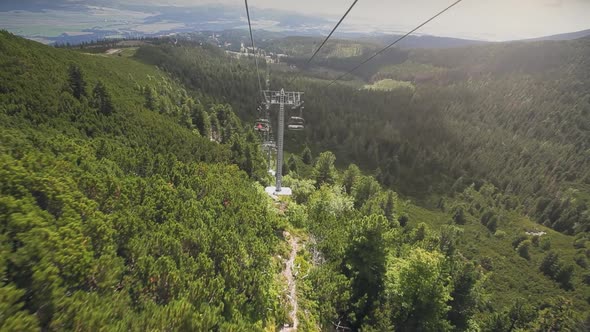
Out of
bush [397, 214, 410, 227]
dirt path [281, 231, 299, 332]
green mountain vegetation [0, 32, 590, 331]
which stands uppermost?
green mountain vegetation [0, 32, 590, 331]

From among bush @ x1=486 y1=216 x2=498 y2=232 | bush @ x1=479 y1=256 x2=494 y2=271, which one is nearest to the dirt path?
bush @ x1=479 y1=256 x2=494 y2=271

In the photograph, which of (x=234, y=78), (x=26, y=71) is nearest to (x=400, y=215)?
(x=26, y=71)

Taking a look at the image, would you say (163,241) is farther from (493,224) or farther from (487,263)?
(493,224)

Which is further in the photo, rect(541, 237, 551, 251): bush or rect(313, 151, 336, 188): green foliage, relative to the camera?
rect(541, 237, 551, 251): bush

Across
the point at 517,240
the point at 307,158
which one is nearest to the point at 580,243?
the point at 517,240

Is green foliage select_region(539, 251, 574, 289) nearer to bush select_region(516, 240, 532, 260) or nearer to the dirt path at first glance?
bush select_region(516, 240, 532, 260)

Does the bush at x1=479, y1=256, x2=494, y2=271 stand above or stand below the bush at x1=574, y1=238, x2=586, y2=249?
above

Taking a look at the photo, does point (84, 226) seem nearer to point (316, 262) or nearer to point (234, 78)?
point (316, 262)

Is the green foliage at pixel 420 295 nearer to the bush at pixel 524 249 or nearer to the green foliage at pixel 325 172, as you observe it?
the green foliage at pixel 325 172
